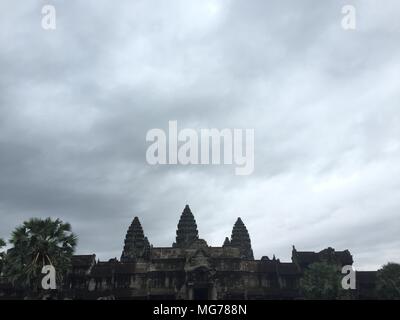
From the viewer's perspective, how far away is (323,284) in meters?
47.8

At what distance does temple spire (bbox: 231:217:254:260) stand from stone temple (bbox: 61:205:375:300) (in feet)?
90.8

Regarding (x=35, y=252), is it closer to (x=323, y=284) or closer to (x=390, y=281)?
(x=323, y=284)

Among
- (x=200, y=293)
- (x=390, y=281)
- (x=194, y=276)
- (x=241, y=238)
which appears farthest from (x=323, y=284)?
(x=241, y=238)

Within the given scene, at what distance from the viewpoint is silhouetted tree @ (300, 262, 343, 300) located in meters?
47.0

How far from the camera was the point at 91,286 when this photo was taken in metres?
62.2

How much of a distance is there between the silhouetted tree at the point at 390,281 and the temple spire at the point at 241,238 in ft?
153

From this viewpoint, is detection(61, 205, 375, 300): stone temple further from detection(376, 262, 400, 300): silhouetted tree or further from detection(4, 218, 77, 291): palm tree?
detection(4, 218, 77, 291): palm tree

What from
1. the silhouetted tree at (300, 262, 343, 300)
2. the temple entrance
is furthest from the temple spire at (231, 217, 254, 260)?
the silhouetted tree at (300, 262, 343, 300)

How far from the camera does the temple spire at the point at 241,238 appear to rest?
9444 centimetres

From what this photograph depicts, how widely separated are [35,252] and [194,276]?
3003 centimetres

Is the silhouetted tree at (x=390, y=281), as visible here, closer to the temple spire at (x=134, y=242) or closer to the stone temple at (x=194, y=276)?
the stone temple at (x=194, y=276)

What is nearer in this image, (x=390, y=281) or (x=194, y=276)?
(x=390, y=281)

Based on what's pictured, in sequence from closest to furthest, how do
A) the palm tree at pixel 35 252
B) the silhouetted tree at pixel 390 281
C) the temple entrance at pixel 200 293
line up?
the palm tree at pixel 35 252 < the silhouetted tree at pixel 390 281 < the temple entrance at pixel 200 293

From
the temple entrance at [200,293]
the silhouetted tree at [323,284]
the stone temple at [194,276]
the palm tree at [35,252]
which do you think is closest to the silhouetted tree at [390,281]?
the silhouetted tree at [323,284]
